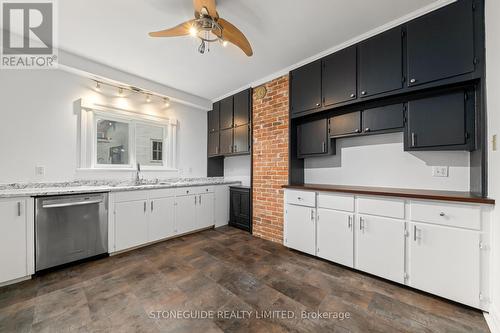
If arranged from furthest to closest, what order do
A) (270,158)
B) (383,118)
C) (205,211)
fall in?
(205,211) → (270,158) → (383,118)

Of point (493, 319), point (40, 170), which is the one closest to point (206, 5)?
point (40, 170)

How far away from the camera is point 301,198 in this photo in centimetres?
277

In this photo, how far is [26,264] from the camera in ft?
6.86

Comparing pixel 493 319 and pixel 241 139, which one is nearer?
pixel 493 319

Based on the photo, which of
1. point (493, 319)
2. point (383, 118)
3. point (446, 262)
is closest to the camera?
point (493, 319)

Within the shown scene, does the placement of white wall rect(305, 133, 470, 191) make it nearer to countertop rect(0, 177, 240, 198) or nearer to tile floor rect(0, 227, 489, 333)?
tile floor rect(0, 227, 489, 333)

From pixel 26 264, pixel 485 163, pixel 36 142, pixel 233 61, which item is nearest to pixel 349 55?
pixel 233 61

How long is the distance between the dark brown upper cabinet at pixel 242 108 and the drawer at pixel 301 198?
5.29ft

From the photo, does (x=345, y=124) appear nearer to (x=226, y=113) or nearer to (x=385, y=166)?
(x=385, y=166)

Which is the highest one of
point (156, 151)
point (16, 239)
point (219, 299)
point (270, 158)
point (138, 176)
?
point (156, 151)

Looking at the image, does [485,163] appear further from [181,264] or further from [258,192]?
[181,264]

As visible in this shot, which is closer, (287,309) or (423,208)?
(287,309)

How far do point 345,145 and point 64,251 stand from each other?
3879mm

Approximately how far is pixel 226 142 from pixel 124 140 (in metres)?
1.86
